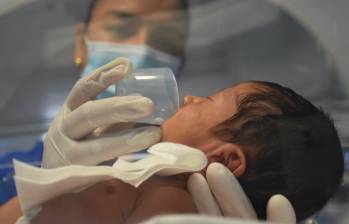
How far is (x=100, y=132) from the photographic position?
2.57 feet

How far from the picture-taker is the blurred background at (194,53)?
1.52 metres

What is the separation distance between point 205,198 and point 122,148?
128 millimetres

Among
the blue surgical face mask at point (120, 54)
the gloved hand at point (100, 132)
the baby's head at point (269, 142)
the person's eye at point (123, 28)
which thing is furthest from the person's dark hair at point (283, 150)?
the person's eye at point (123, 28)

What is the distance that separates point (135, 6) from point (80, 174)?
98cm

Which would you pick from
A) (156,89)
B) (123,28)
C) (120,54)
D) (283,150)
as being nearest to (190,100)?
(156,89)

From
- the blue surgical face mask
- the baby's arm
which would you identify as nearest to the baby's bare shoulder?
the baby's arm

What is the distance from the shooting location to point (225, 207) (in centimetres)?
74

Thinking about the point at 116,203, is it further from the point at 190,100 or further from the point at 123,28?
the point at 123,28

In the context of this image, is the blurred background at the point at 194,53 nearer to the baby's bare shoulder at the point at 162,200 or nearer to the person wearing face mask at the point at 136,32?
the person wearing face mask at the point at 136,32

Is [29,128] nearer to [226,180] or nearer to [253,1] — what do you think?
[253,1]

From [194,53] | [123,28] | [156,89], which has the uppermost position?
[156,89]

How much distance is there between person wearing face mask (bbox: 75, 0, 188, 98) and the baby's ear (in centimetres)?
76

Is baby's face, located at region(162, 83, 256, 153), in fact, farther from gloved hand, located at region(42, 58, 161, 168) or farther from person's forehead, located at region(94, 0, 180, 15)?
person's forehead, located at region(94, 0, 180, 15)

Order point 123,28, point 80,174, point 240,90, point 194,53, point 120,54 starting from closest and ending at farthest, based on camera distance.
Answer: point 80,174
point 240,90
point 120,54
point 123,28
point 194,53
